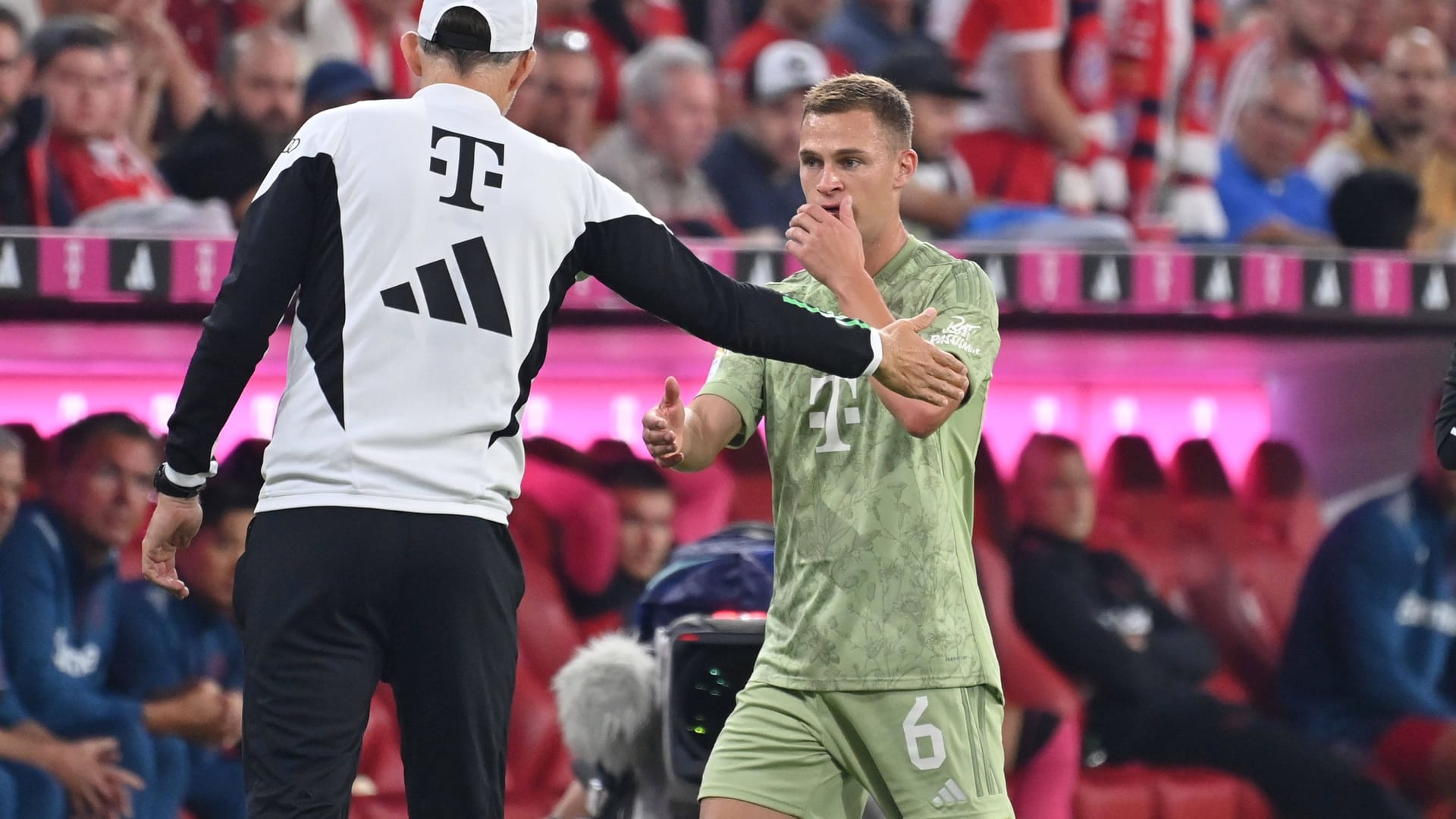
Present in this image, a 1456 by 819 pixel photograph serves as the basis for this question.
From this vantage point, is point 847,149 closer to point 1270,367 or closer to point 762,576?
point 762,576

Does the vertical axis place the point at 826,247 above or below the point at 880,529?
above

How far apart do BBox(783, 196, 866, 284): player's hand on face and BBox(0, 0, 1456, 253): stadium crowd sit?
103 inches

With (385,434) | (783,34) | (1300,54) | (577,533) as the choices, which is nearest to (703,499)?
(577,533)

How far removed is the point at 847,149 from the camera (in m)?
3.16

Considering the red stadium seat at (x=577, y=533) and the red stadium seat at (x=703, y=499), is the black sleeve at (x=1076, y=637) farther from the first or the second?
the red stadium seat at (x=577, y=533)

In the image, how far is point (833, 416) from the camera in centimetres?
317

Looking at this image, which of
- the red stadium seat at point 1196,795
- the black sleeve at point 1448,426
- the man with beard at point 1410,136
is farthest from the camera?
the man with beard at point 1410,136

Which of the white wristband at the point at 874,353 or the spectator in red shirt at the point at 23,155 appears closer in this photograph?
the white wristband at the point at 874,353

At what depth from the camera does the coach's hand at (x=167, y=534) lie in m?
2.70

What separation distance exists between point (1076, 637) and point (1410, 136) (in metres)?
2.85

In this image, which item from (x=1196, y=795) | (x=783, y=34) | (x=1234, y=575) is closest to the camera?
(x=1196, y=795)

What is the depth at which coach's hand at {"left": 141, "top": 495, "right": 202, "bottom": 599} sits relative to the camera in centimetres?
270

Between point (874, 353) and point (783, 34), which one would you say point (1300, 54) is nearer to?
point (783, 34)

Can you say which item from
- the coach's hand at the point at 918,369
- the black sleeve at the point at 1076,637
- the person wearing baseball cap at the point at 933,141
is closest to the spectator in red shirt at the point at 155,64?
the person wearing baseball cap at the point at 933,141
